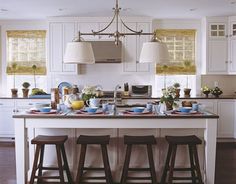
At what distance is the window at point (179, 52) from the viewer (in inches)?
254

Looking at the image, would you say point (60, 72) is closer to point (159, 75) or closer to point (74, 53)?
point (159, 75)

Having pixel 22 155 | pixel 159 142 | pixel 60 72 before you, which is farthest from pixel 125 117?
pixel 60 72

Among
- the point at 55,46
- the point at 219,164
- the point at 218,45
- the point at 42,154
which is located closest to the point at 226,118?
the point at 218,45

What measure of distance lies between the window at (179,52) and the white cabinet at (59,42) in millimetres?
1812

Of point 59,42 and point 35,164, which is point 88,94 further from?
point 59,42

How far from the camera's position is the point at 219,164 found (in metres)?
4.61

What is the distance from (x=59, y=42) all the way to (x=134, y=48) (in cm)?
152

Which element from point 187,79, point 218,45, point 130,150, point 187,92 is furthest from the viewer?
point 187,79

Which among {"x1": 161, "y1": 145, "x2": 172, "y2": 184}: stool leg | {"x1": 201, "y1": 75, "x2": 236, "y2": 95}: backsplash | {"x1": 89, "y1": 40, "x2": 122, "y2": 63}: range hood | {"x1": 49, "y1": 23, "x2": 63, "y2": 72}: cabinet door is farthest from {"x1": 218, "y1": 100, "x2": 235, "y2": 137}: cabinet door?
{"x1": 49, "y1": 23, "x2": 63, "y2": 72}: cabinet door

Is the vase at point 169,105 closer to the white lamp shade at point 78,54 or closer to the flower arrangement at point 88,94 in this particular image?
the flower arrangement at point 88,94

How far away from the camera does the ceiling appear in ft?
16.3

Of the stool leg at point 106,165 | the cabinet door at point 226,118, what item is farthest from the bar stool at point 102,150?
the cabinet door at point 226,118

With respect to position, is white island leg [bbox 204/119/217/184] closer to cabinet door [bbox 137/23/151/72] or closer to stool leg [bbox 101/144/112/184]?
stool leg [bbox 101/144/112/184]

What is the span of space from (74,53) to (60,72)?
300 centimetres
